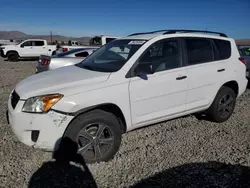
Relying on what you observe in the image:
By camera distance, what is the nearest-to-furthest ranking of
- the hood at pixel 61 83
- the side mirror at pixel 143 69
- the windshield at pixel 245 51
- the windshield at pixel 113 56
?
1. the hood at pixel 61 83
2. the side mirror at pixel 143 69
3. the windshield at pixel 113 56
4. the windshield at pixel 245 51

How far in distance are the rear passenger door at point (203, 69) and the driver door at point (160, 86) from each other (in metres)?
0.17

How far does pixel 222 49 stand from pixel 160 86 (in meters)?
1.80

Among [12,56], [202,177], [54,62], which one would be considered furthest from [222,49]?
[12,56]

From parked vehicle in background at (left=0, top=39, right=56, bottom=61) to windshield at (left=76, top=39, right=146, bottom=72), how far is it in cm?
1650

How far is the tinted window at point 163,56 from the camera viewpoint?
3.36 m

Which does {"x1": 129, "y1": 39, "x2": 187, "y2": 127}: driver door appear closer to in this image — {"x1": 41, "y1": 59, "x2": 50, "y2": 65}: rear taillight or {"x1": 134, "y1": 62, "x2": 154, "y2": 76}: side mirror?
{"x1": 134, "y1": 62, "x2": 154, "y2": 76}: side mirror

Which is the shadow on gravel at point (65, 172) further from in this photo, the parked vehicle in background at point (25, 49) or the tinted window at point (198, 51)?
the parked vehicle in background at point (25, 49)

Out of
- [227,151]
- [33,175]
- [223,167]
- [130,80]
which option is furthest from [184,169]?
[33,175]

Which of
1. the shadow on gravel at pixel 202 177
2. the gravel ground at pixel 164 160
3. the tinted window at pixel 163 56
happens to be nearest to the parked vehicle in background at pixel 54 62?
the gravel ground at pixel 164 160

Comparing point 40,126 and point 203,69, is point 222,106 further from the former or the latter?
Answer: point 40,126

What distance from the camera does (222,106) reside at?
Result: 4.31 m

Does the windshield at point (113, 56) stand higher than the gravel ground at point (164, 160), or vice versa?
the windshield at point (113, 56)

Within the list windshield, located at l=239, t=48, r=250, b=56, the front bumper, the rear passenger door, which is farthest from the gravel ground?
windshield, located at l=239, t=48, r=250, b=56

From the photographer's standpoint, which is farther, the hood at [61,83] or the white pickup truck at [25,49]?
the white pickup truck at [25,49]
